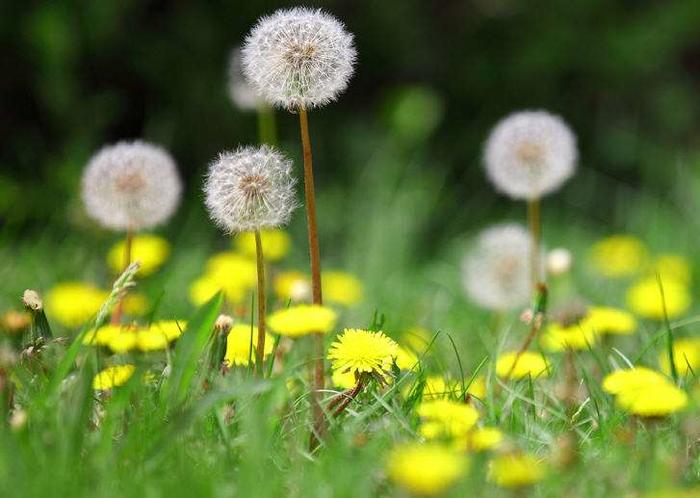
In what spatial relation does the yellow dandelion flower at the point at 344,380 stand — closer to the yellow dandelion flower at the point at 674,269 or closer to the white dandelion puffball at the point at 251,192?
the white dandelion puffball at the point at 251,192

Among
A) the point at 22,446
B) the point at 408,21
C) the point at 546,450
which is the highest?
the point at 408,21

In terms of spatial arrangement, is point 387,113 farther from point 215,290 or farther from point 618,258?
point 215,290

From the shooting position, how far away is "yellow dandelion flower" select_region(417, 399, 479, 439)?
1.71 m

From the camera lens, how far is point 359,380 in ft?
6.11

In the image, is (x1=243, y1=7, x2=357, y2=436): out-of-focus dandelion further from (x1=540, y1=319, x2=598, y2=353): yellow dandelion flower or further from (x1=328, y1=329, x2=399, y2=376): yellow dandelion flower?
(x1=540, y1=319, x2=598, y2=353): yellow dandelion flower

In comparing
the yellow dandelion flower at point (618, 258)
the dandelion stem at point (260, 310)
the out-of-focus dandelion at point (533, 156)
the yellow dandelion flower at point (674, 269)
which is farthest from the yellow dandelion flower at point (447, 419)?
the yellow dandelion flower at point (618, 258)

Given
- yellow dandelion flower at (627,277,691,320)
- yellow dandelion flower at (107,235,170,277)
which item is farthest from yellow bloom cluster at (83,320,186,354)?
yellow dandelion flower at (627,277,691,320)

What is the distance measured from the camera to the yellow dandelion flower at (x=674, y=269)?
3596 mm

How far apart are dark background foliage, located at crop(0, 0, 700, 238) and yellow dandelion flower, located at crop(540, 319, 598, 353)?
6.57 feet

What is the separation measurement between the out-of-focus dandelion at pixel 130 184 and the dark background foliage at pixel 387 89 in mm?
1487

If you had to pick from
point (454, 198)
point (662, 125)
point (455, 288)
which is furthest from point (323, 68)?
Result: point (662, 125)

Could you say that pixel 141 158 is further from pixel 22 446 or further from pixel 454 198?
pixel 454 198

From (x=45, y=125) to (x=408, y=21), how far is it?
1.63 m

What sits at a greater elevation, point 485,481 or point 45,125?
point 45,125
